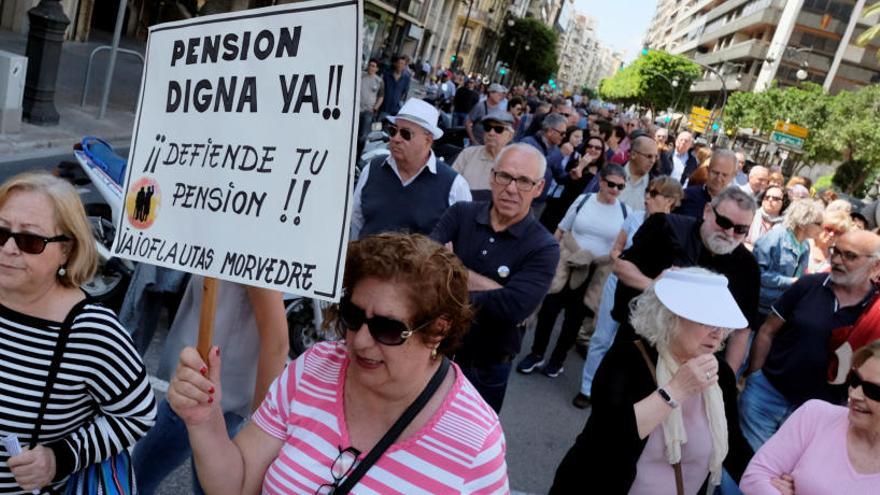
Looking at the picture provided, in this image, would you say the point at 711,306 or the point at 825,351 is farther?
the point at 825,351

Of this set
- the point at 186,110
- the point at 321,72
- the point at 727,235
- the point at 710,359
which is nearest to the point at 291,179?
the point at 321,72

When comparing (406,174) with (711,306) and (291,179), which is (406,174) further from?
(291,179)

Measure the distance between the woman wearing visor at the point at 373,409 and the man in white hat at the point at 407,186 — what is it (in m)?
2.11

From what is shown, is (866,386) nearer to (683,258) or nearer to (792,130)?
(683,258)

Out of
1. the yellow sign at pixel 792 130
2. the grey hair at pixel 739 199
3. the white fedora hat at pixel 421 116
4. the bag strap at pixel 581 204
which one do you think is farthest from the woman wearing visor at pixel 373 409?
the yellow sign at pixel 792 130

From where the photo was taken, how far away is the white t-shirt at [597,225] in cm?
582

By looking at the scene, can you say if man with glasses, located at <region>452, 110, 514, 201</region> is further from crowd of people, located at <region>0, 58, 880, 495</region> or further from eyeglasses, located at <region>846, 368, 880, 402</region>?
eyeglasses, located at <region>846, 368, 880, 402</region>

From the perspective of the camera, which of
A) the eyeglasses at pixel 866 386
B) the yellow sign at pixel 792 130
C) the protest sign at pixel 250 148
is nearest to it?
the protest sign at pixel 250 148

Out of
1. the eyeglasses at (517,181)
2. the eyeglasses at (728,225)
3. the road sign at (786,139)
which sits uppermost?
the road sign at (786,139)

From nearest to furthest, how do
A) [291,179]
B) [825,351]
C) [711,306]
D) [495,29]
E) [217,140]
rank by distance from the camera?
1. [291,179]
2. [217,140]
3. [711,306]
4. [825,351]
5. [495,29]

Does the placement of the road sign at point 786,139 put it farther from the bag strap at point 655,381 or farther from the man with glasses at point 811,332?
the bag strap at point 655,381

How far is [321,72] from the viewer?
5.72 ft

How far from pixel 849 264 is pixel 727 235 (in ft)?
2.27

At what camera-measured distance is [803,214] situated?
5.46 meters
